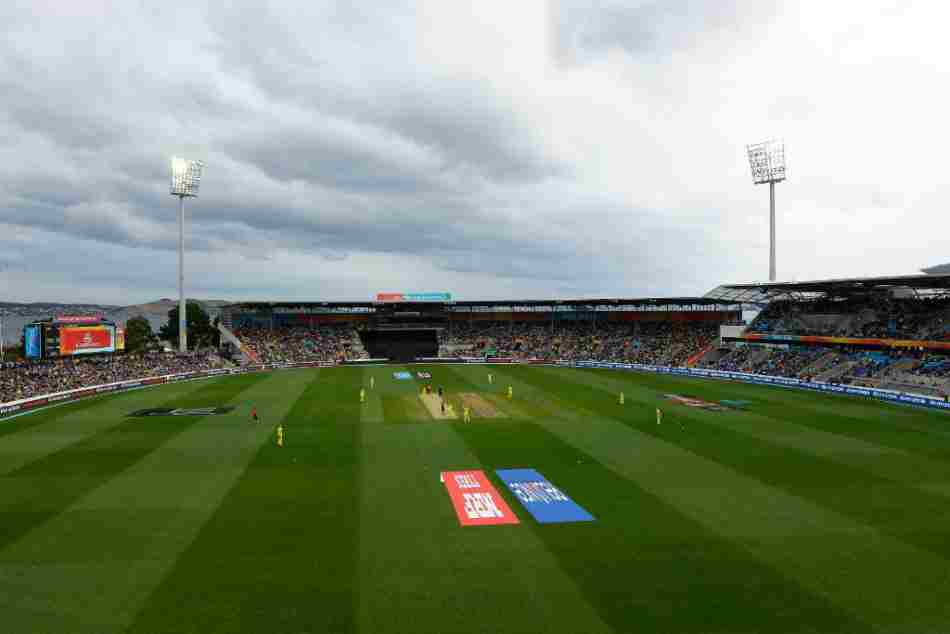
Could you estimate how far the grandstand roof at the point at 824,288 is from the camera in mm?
45406

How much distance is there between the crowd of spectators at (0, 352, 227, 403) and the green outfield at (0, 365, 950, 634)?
1357cm

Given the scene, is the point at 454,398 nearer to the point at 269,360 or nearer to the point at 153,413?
the point at 153,413

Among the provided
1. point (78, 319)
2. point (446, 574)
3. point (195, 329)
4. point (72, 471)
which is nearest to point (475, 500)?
point (446, 574)

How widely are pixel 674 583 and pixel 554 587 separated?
3071 millimetres

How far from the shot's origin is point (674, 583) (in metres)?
13.0

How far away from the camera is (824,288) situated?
56.8m

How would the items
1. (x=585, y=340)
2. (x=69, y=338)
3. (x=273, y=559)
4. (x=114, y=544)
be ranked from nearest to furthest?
(x=273, y=559) → (x=114, y=544) → (x=69, y=338) → (x=585, y=340)

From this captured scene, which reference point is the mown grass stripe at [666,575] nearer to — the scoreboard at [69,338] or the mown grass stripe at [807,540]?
the mown grass stripe at [807,540]

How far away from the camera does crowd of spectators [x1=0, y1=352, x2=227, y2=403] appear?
138ft

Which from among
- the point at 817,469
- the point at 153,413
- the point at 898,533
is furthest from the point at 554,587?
the point at 153,413

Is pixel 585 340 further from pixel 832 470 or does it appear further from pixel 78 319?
pixel 78 319

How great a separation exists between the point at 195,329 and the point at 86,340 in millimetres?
52511

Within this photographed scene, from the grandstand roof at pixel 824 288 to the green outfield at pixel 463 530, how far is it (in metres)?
18.7

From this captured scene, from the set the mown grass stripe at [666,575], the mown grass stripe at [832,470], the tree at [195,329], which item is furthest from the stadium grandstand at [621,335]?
the mown grass stripe at [666,575]
